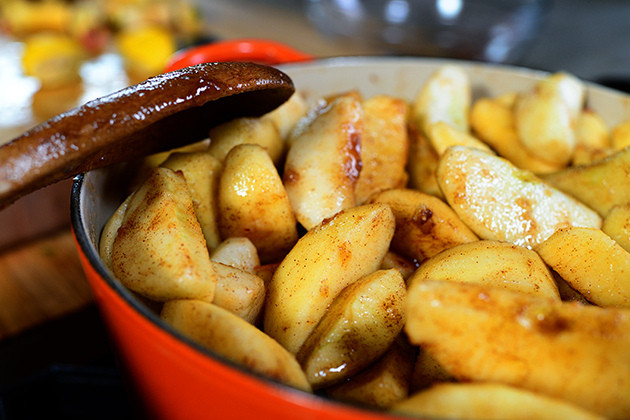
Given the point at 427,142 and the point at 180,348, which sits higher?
the point at 180,348

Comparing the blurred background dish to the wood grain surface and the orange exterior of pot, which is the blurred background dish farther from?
the orange exterior of pot

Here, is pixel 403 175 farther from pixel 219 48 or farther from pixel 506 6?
pixel 506 6

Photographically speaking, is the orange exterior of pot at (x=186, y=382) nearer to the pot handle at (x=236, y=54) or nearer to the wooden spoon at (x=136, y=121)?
the wooden spoon at (x=136, y=121)

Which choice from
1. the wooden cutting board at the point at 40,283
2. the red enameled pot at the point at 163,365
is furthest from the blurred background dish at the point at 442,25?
the red enameled pot at the point at 163,365

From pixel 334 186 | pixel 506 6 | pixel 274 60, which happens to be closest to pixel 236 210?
pixel 334 186

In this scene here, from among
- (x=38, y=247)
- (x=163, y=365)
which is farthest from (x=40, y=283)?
(x=163, y=365)

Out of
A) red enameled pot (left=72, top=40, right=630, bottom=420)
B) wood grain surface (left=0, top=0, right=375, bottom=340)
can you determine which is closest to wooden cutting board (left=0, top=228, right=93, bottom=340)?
wood grain surface (left=0, top=0, right=375, bottom=340)
